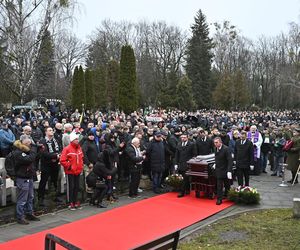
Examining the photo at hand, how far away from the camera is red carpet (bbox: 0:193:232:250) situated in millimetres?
7664

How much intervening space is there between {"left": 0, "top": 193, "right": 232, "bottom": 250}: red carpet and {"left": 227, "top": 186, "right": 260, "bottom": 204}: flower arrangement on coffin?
218 millimetres

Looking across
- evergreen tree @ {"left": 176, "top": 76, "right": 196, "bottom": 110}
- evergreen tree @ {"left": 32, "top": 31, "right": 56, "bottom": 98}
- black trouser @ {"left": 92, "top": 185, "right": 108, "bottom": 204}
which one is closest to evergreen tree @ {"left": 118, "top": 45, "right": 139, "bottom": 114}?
evergreen tree @ {"left": 32, "top": 31, "right": 56, "bottom": 98}

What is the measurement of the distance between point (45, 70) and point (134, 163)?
77.7 ft

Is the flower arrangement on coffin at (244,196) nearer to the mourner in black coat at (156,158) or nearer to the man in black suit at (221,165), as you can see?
the man in black suit at (221,165)

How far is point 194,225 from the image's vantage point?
9.09 m

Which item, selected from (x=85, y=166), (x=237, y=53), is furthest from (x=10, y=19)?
(x=237, y=53)

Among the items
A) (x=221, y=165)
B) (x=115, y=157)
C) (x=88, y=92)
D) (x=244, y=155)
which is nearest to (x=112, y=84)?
(x=88, y=92)

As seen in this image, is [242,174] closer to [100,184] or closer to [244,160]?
[244,160]

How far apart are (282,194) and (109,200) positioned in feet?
16.8

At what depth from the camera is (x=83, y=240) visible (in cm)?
783

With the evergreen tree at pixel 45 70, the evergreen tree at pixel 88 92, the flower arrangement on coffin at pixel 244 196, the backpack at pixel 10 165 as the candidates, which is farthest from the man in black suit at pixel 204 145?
the evergreen tree at pixel 88 92

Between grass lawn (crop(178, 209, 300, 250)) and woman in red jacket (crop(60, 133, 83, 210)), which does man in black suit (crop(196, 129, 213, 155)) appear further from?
woman in red jacket (crop(60, 133, 83, 210))

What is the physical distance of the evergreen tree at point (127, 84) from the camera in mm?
29156

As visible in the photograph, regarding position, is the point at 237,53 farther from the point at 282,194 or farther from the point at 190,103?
the point at 282,194
